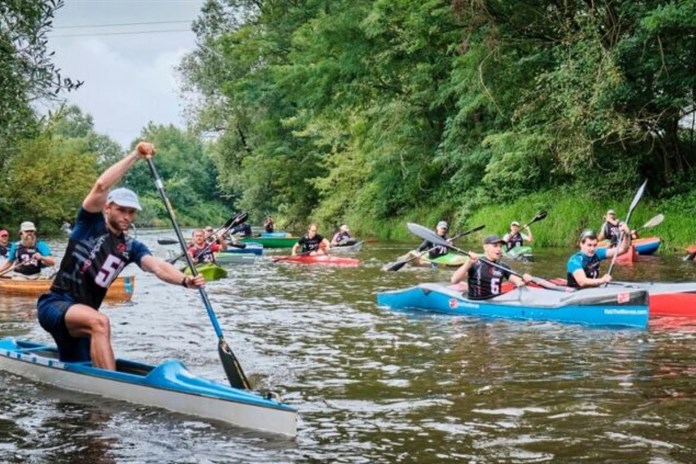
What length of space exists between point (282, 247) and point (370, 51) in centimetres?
774

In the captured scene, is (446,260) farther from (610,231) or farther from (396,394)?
(396,394)

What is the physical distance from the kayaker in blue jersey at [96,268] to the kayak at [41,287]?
285 inches

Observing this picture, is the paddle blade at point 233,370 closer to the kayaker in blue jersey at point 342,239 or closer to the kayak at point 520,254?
the kayak at point 520,254

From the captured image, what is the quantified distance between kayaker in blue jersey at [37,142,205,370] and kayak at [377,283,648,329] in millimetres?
5342

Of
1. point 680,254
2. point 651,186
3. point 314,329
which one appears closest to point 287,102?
point 651,186

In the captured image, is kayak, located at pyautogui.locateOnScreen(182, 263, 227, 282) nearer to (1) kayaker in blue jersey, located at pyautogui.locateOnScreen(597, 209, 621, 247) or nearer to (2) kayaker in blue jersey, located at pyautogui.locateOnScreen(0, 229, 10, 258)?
(2) kayaker in blue jersey, located at pyautogui.locateOnScreen(0, 229, 10, 258)

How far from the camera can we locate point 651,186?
73.9 feet

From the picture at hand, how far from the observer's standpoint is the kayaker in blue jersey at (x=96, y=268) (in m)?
6.22

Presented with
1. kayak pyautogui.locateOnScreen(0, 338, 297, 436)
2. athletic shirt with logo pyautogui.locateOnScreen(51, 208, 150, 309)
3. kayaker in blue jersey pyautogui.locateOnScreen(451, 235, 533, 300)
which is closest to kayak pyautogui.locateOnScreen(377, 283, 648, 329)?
kayaker in blue jersey pyautogui.locateOnScreen(451, 235, 533, 300)

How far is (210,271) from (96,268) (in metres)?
10.3

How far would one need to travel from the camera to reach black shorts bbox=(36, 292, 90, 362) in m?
6.32

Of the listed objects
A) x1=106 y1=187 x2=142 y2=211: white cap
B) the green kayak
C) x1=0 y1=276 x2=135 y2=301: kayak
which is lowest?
x1=0 y1=276 x2=135 y2=301: kayak

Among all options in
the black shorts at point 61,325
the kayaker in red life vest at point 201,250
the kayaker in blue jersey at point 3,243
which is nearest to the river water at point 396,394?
the black shorts at point 61,325

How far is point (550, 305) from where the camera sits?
10133 mm
